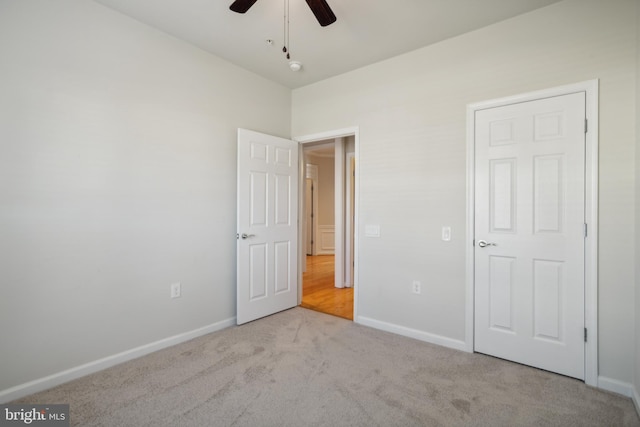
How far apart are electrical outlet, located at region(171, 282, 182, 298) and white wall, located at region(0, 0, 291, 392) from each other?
0.04 metres

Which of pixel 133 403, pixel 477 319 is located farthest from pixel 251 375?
pixel 477 319

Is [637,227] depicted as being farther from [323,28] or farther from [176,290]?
[176,290]

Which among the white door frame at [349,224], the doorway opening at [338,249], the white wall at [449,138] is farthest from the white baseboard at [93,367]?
the white door frame at [349,224]

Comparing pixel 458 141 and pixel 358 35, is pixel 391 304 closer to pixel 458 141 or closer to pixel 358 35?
pixel 458 141

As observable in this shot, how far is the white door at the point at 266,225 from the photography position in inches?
131

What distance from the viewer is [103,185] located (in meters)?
2.40

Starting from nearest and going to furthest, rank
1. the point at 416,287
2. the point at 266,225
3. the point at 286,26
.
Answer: the point at 286,26 → the point at 416,287 → the point at 266,225

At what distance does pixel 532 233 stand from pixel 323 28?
2.39 metres

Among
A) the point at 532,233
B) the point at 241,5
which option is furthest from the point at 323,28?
the point at 532,233

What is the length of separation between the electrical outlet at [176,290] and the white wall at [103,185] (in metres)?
0.04

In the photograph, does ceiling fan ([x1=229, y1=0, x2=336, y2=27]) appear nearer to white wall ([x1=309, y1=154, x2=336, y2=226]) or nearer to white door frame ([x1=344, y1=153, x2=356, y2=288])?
white door frame ([x1=344, y1=153, x2=356, y2=288])

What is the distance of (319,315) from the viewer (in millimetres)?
3658

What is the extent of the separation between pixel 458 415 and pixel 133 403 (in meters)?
2.01

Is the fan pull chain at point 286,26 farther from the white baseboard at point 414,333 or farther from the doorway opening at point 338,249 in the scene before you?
the white baseboard at point 414,333
